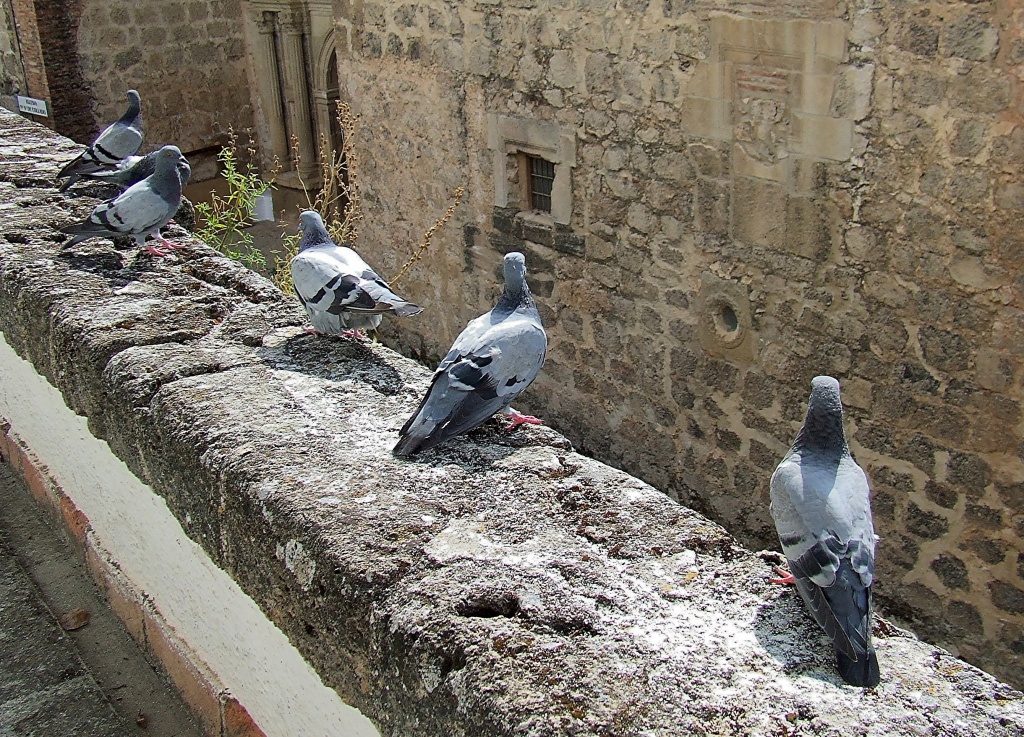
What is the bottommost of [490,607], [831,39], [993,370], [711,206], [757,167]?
[993,370]

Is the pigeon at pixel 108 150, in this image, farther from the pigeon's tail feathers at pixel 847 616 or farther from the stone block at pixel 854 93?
the pigeon's tail feathers at pixel 847 616

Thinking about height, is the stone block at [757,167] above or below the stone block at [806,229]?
above

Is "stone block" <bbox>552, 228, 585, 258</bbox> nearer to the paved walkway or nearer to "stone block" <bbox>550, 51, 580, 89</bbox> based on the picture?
"stone block" <bbox>550, 51, 580, 89</bbox>

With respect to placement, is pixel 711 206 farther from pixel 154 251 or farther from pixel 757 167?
pixel 154 251

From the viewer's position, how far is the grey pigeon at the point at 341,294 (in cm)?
320

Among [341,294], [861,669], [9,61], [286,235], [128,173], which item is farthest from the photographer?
[9,61]

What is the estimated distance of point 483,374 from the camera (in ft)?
8.74

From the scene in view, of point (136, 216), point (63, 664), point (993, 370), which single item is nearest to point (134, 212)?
point (136, 216)

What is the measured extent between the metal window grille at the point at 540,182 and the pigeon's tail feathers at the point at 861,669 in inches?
190

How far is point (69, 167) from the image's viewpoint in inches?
194

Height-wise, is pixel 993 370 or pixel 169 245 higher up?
pixel 169 245

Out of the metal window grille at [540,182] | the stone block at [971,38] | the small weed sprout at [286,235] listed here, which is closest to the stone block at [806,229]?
the stone block at [971,38]

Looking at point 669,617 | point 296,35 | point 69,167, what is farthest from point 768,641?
point 296,35

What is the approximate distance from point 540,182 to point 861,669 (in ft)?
16.4
